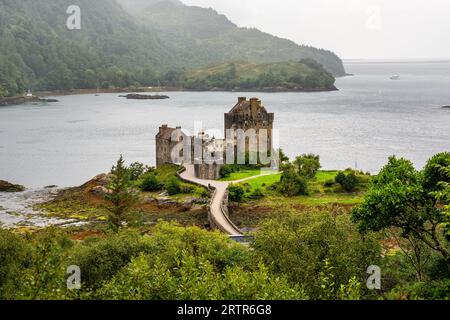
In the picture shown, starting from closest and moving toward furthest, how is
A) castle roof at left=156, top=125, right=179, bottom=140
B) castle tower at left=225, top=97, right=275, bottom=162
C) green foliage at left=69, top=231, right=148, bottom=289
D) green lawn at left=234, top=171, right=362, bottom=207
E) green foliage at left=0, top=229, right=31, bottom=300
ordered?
green foliage at left=0, top=229, right=31, bottom=300 < green foliage at left=69, top=231, right=148, bottom=289 < green lawn at left=234, top=171, right=362, bottom=207 < castle roof at left=156, top=125, right=179, bottom=140 < castle tower at left=225, top=97, right=275, bottom=162

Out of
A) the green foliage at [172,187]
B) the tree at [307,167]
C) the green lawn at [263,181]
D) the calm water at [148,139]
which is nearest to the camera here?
the green lawn at [263,181]

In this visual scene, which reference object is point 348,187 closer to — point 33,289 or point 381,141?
point 33,289

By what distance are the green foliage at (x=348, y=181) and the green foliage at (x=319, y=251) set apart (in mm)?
39286

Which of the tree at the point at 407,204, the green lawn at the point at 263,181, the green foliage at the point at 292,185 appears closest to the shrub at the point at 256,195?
the green lawn at the point at 263,181

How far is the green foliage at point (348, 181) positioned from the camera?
75.1 metres

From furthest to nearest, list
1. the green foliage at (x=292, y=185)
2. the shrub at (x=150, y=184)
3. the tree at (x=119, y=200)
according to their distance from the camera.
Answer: the shrub at (x=150, y=184) → the green foliage at (x=292, y=185) → the tree at (x=119, y=200)

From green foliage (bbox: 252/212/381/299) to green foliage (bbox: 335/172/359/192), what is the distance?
3929 cm

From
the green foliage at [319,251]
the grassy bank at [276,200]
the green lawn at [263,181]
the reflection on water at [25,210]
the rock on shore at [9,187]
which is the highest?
the green foliage at [319,251]

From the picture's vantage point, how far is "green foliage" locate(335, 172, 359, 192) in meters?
75.1

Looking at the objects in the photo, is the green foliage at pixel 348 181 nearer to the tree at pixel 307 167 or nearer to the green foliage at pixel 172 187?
the tree at pixel 307 167

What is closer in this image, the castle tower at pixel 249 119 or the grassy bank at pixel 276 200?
the grassy bank at pixel 276 200

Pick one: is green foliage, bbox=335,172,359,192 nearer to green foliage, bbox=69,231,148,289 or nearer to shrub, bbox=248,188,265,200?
shrub, bbox=248,188,265,200

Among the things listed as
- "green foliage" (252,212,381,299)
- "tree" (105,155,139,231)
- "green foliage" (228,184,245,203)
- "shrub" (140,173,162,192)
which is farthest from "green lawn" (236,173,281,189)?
"green foliage" (252,212,381,299)
